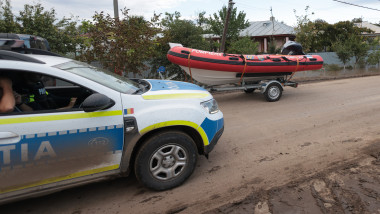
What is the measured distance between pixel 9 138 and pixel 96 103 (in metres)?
0.80

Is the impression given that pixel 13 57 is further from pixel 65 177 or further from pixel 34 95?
pixel 65 177

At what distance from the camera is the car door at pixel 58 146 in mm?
2312

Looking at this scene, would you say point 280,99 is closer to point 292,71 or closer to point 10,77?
point 292,71

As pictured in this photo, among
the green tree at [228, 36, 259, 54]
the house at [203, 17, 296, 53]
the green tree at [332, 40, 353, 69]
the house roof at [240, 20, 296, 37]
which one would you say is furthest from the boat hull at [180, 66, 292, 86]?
the house roof at [240, 20, 296, 37]

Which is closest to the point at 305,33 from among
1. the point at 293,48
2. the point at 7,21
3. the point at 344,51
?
the point at 344,51

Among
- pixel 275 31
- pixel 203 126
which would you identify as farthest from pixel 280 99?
pixel 275 31

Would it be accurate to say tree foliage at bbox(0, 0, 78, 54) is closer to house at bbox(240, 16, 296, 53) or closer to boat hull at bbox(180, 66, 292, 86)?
boat hull at bbox(180, 66, 292, 86)

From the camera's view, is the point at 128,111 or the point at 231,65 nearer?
the point at 128,111

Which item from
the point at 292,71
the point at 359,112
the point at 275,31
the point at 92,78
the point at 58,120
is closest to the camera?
the point at 58,120

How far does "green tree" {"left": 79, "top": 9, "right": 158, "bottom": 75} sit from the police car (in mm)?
5911

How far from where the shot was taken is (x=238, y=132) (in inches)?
209

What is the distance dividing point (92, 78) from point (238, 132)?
3.35 metres

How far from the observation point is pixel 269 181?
328 centimetres

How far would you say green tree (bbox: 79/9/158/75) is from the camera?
8984 millimetres
